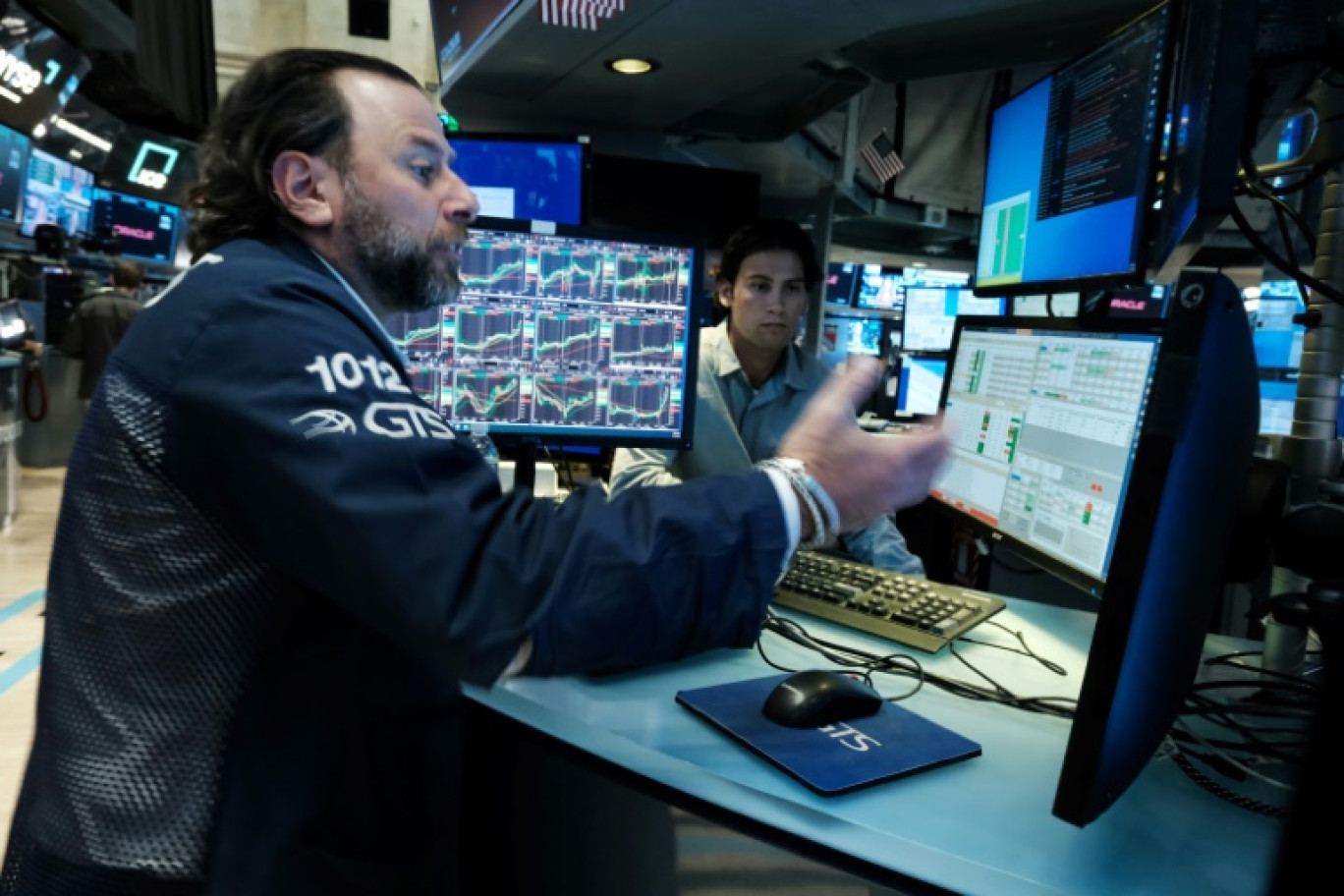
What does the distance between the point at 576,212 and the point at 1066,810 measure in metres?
1.84

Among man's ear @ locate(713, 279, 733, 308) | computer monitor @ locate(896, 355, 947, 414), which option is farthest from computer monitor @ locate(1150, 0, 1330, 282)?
computer monitor @ locate(896, 355, 947, 414)

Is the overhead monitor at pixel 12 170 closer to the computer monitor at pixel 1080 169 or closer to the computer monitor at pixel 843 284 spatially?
the computer monitor at pixel 843 284

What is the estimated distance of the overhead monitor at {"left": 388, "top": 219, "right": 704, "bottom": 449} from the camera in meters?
1.61

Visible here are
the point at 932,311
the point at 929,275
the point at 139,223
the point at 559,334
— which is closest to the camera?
the point at 559,334

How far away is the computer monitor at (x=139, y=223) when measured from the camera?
26.5ft

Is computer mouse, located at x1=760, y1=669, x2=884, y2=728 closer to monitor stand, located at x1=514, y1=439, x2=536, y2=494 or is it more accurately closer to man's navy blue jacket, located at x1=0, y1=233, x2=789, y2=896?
man's navy blue jacket, located at x1=0, y1=233, x2=789, y2=896

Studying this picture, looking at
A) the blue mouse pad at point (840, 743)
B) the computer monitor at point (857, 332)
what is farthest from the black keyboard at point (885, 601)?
the computer monitor at point (857, 332)

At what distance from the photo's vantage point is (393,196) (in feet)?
3.28

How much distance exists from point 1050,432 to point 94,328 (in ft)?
21.1

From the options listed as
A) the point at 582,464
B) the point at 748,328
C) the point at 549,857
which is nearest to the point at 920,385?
the point at 748,328

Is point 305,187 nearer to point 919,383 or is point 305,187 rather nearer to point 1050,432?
point 1050,432

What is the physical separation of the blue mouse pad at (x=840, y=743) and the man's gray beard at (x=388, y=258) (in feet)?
1.88

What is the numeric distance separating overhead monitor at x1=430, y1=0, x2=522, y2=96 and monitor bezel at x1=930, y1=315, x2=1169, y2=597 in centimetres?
146

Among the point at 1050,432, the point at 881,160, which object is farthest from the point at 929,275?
the point at 1050,432
